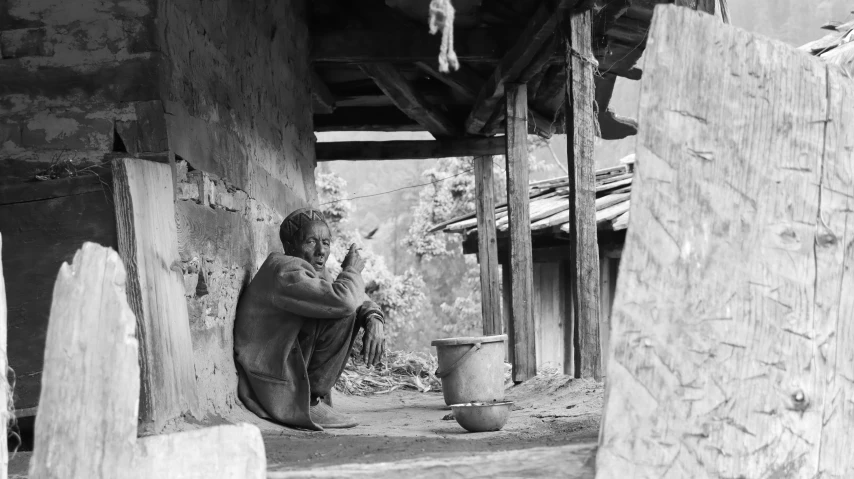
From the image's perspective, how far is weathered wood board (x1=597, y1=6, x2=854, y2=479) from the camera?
2.05m

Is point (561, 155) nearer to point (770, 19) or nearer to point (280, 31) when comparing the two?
point (770, 19)

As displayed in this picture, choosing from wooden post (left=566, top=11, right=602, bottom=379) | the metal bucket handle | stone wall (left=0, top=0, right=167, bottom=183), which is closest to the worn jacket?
the metal bucket handle

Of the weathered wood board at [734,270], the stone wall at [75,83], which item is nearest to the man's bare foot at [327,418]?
the stone wall at [75,83]

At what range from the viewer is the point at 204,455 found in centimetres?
205

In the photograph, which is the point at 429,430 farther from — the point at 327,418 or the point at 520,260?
the point at 520,260

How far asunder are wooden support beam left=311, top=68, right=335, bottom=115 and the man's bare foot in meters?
3.57

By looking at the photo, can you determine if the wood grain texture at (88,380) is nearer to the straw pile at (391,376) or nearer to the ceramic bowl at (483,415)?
the ceramic bowl at (483,415)

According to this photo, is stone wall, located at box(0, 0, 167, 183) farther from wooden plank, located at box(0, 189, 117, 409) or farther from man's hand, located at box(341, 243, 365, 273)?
man's hand, located at box(341, 243, 365, 273)

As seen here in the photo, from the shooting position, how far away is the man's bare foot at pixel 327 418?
203 inches

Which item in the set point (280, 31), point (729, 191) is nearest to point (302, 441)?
point (729, 191)

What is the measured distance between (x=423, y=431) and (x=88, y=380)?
3439 millimetres

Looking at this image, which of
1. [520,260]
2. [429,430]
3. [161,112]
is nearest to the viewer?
[161,112]

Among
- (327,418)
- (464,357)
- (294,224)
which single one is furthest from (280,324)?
(464,357)

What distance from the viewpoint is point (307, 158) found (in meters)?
7.12
